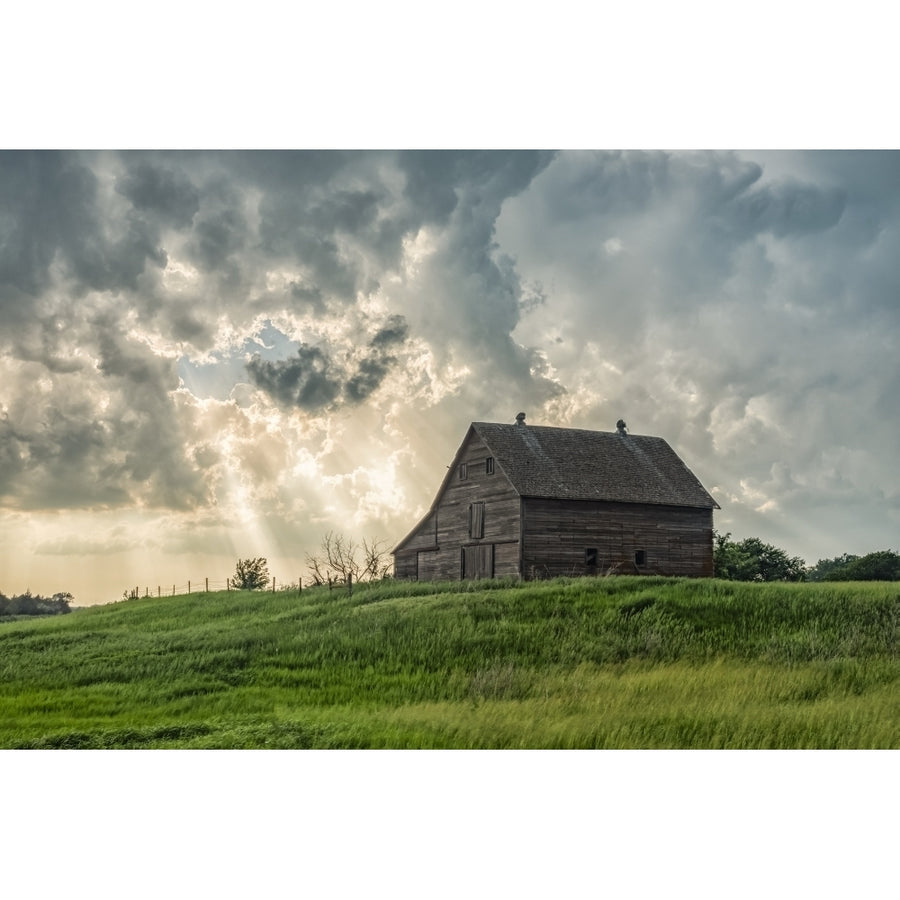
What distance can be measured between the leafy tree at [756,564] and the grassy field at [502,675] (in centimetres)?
1265

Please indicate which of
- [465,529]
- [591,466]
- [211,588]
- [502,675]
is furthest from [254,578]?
[502,675]

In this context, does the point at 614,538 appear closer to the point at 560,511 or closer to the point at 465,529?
the point at 560,511

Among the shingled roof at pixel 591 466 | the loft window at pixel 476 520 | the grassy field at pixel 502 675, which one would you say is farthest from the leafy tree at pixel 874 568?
the loft window at pixel 476 520

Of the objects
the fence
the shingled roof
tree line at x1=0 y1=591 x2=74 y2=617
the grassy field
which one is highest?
the shingled roof

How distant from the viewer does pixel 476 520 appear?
29.0m

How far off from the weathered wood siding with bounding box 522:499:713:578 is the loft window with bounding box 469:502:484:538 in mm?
1848

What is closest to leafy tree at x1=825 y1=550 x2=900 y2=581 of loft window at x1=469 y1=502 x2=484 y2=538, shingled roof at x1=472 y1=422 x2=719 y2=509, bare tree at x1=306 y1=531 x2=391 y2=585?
shingled roof at x1=472 y1=422 x2=719 y2=509

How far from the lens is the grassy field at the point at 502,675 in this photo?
11938 mm

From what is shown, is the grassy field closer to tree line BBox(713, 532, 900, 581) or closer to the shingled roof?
the shingled roof

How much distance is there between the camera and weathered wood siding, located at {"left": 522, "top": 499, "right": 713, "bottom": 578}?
1079 inches

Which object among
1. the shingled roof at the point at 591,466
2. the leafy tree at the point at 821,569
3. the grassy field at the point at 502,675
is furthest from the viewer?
the leafy tree at the point at 821,569

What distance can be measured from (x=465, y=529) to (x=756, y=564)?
12.9m

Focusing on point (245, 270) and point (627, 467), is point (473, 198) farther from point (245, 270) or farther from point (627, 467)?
point (627, 467)

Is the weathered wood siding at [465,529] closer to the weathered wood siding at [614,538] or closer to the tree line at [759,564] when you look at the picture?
the weathered wood siding at [614,538]
